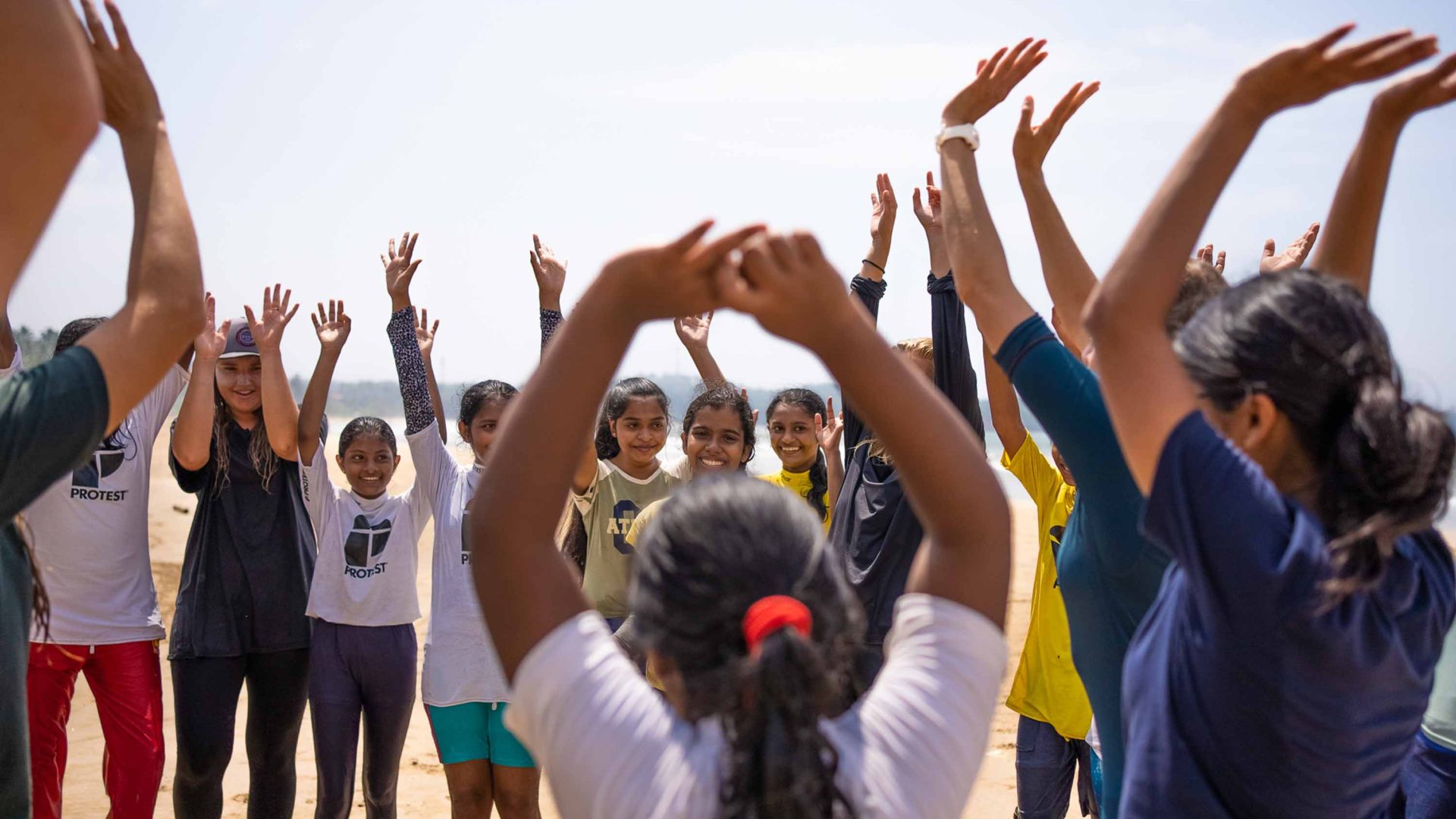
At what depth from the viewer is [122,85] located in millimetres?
1877

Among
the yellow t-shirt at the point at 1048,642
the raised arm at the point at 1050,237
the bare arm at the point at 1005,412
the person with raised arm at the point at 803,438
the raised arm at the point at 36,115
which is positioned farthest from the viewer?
the person with raised arm at the point at 803,438

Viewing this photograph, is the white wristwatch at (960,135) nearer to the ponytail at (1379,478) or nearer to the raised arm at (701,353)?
the ponytail at (1379,478)

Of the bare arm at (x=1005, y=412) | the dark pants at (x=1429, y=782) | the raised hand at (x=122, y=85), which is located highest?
the raised hand at (x=122, y=85)

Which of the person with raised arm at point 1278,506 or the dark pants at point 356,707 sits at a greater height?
the person with raised arm at point 1278,506

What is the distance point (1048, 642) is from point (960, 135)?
9.06 feet

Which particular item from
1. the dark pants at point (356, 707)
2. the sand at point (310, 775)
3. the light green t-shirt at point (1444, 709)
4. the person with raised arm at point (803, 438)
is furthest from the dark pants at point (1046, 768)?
the dark pants at point (356, 707)

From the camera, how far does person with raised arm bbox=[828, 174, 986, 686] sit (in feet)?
13.9

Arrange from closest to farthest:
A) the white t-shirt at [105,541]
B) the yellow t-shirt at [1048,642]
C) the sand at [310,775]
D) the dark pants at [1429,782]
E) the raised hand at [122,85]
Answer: the raised hand at [122,85] → the dark pants at [1429,782] → the yellow t-shirt at [1048,642] → the white t-shirt at [105,541] → the sand at [310,775]

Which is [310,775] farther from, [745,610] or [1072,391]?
[745,610]

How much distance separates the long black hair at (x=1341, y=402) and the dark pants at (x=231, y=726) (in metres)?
4.41

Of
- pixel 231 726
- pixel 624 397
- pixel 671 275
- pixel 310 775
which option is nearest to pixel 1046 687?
pixel 624 397

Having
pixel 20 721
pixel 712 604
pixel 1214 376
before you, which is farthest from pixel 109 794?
pixel 1214 376

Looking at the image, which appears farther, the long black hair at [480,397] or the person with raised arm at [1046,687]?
the long black hair at [480,397]

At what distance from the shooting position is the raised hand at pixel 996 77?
251 centimetres
